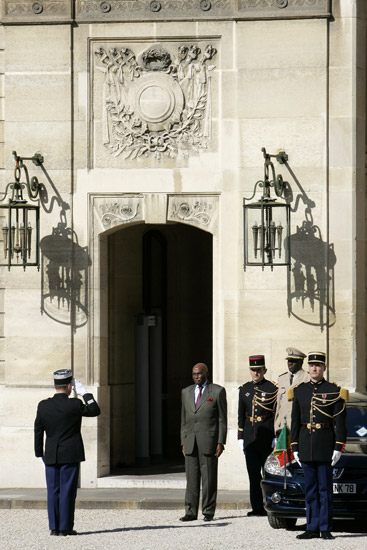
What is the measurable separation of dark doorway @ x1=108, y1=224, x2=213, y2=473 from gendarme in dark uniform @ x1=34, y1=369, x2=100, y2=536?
5.17 m

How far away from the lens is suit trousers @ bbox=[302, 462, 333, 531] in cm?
1415

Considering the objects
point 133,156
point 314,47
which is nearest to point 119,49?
point 133,156

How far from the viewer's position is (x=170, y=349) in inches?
907

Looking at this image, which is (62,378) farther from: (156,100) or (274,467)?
(156,100)

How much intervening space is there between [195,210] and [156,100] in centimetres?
159

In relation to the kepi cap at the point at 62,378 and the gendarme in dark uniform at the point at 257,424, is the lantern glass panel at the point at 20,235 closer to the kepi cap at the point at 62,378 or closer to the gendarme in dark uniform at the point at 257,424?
the gendarme in dark uniform at the point at 257,424

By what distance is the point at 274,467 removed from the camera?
15.0 m

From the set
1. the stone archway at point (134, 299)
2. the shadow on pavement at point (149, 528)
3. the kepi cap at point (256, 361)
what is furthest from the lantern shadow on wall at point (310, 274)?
the shadow on pavement at point (149, 528)

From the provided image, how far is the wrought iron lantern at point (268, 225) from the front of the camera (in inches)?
732

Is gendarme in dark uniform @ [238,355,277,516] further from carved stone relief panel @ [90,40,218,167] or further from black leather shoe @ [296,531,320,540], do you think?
carved stone relief panel @ [90,40,218,167]

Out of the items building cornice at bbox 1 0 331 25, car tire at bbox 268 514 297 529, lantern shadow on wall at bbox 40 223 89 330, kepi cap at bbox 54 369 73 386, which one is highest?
building cornice at bbox 1 0 331 25

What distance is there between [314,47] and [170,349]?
6253 mm

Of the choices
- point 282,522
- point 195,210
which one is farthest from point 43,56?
point 282,522

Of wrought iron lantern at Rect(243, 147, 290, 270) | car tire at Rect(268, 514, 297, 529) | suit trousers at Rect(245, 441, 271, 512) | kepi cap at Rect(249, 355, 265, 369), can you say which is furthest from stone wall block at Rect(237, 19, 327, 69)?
car tire at Rect(268, 514, 297, 529)
